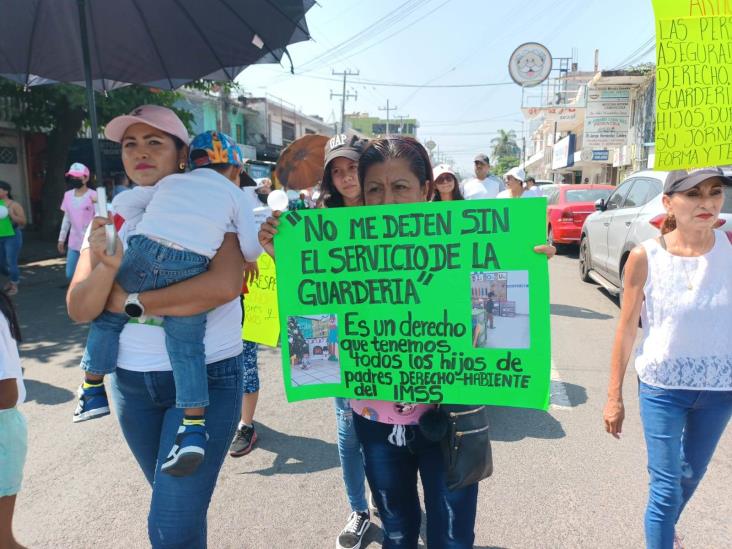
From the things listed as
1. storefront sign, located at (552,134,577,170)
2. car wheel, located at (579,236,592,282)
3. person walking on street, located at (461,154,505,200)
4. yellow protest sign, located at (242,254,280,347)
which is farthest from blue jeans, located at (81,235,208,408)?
storefront sign, located at (552,134,577,170)

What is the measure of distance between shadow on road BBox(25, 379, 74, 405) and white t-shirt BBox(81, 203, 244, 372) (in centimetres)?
334

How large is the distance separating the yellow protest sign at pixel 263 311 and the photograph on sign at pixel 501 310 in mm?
2191

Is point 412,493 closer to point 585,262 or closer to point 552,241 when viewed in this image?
point 585,262

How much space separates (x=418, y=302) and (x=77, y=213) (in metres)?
7.86

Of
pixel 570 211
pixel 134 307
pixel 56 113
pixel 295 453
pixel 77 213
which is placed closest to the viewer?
pixel 134 307

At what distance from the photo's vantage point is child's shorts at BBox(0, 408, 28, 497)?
7.06ft

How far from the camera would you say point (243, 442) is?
3.79 metres

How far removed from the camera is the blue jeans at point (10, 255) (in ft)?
29.4

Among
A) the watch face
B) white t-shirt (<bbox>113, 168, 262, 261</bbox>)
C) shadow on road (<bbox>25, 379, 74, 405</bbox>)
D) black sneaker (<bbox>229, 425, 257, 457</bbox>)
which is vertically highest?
white t-shirt (<bbox>113, 168, 262, 261</bbox>)

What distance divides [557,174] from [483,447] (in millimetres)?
48679

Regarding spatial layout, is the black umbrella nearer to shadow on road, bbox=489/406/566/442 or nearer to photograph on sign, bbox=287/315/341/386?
photograph on sign, bbox=287/315/341/386

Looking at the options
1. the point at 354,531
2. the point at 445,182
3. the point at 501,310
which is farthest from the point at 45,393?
the point at 501,310

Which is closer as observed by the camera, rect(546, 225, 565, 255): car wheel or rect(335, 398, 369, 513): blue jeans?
rect(335, 398, 369, 513): blue jeans

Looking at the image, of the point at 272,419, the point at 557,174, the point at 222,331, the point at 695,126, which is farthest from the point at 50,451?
the point at 557,174
